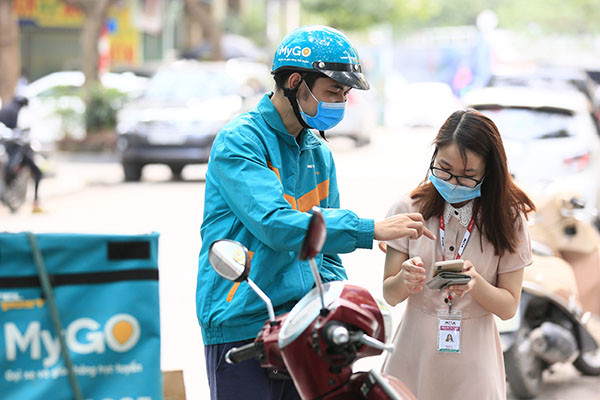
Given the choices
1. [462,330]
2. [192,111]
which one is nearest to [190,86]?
[192,111]

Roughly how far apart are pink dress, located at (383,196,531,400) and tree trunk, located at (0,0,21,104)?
17562 mm

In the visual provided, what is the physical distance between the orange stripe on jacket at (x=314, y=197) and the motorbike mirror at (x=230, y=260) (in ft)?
1.91

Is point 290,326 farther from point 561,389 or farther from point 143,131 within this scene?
point 143,131

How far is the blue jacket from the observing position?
2.75 meters

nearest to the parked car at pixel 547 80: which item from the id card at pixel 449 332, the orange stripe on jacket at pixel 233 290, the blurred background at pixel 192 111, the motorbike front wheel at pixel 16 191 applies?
the blurred background at pixel 192 111

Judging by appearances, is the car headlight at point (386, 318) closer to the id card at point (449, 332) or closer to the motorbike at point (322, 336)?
the motorbike at point (322, 336)

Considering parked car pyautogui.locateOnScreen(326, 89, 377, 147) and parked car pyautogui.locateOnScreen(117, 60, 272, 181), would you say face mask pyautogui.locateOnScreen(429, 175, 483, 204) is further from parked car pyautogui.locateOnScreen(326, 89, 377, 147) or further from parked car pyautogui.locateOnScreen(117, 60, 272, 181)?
parked car pyautogui.locateOnScreen(326, 89, 377, 147)

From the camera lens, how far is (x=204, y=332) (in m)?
3.05

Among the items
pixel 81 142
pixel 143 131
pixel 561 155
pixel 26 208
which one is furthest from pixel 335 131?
pixel 561 155

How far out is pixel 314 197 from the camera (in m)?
3.22

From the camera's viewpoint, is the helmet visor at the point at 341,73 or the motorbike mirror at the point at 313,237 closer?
the motorbike mirror at the point at 313,237

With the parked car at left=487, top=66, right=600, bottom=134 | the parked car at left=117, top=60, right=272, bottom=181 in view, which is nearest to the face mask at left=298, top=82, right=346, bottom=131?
the parked car at left=487, top=66, right=600, bottom=134

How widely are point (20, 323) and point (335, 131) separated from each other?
22.8 metres

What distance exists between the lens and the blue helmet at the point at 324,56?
9.75ft
